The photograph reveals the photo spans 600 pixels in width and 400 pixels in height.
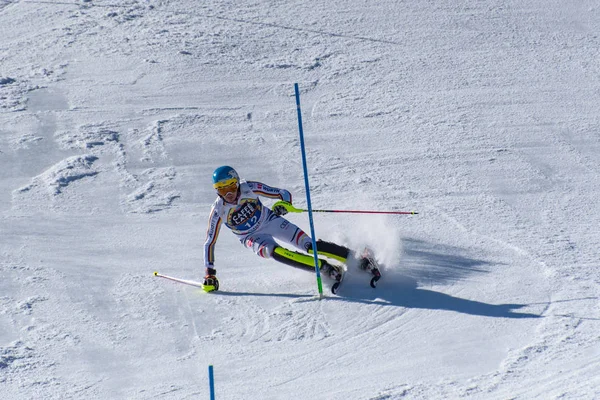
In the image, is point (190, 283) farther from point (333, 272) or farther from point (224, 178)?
point (333, 272)

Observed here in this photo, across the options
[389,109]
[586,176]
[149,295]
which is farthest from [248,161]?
[586,176]

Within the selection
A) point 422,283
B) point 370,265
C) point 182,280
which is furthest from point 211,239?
point 422,283

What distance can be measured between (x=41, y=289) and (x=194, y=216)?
79.8 inches

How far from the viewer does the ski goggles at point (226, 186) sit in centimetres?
900

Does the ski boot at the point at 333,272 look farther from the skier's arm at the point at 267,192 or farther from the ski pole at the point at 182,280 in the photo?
the ski pole at the point at 182,280

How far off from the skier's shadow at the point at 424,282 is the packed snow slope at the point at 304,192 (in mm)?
26

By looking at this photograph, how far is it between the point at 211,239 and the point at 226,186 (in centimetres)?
52

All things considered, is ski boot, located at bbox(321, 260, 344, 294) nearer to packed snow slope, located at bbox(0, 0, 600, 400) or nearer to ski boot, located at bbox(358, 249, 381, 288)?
packed snow slope, located at bbox(0, 0, 600, 400)

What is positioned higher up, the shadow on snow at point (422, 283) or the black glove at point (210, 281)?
the black glove at point (210, 281)

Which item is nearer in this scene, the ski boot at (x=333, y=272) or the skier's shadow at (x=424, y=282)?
the skier's shadow at (x=424, y=282)

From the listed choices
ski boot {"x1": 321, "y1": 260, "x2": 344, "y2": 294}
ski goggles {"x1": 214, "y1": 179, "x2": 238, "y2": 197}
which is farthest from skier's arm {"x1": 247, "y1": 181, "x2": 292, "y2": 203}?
ski boot {"x1": 321, "y1": 260, "x2": 344, "y2": 294}

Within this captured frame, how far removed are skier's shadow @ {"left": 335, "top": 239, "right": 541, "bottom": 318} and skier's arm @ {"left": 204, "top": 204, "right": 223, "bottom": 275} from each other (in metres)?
1.26

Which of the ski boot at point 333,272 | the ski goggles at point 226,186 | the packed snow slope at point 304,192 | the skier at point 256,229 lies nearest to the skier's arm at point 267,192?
the skier at point 256,229

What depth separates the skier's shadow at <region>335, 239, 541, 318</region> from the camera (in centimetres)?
854
